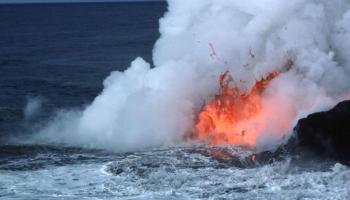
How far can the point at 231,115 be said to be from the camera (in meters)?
40.7

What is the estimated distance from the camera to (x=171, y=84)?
41.9m

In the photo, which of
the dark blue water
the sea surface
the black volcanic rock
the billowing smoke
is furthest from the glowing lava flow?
the dark blue water

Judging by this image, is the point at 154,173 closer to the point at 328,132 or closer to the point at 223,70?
the point at 328,132

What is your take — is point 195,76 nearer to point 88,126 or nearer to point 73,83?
point 88,126

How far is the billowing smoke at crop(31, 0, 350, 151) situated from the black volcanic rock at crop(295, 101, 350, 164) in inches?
106

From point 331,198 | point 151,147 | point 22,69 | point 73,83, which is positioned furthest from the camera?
point 22,69

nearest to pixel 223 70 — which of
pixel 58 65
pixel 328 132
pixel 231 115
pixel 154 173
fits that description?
pixel 231 115

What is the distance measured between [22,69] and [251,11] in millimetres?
43925

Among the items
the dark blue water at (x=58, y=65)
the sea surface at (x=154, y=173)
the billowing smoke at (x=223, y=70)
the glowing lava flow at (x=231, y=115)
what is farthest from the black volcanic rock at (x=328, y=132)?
the dark blue water at (x=58, y=65)

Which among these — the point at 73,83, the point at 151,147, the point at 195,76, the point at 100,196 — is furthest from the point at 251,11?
the point at 73,83

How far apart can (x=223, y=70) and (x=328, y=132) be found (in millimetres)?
11471

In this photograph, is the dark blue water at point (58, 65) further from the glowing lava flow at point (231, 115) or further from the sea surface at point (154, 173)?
the glowing lava flow at point (231, 115)

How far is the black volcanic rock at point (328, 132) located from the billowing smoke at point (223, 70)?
2702 millimetres

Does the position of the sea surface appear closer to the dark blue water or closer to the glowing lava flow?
the glowing lava flow
